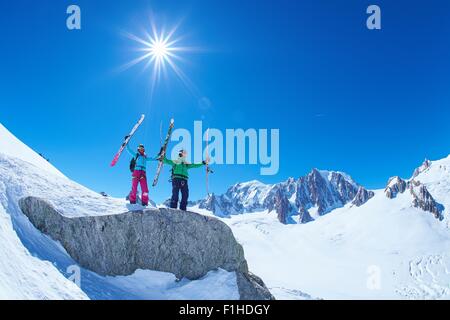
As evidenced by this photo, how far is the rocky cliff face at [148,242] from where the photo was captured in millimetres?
13969

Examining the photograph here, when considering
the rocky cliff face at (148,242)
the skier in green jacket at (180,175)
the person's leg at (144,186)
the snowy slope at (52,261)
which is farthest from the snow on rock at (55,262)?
the skier in green jacket at (180,175)

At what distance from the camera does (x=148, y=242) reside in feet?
52.6

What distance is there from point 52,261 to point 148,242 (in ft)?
15.4

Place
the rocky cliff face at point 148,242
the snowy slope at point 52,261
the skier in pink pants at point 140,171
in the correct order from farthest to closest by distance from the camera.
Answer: the skier in pink pants at point 140,171
the rocky cliff face at point 148,242
the snowy slope at point 52,261

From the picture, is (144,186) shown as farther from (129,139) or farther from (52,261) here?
(52,261)

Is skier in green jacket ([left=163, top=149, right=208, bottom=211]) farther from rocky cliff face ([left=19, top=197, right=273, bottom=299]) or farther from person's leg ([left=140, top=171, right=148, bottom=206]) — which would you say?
person's leg ([left=140, top=171, right=148, bottom=206])

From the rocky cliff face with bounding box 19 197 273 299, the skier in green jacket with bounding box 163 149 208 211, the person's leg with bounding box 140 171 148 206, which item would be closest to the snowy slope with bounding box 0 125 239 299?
the rocky cliff face with bounding box 19 197 273 299

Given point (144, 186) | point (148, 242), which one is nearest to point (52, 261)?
point (148, 242)

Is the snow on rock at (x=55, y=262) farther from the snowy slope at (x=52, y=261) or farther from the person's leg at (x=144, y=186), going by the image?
the person's leg at (x=144, y=186)

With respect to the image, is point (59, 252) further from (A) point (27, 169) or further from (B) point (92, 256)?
(A) point (27, 169)

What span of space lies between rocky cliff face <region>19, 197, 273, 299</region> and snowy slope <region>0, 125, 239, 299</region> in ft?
1.26

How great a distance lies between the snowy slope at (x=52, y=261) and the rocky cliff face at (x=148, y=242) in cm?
38
